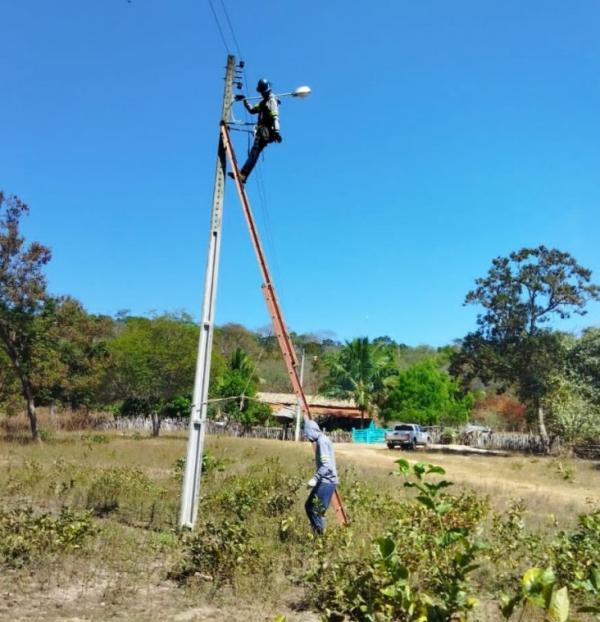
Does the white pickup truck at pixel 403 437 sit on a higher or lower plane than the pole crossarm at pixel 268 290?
lower

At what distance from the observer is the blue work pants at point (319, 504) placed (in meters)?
7.43

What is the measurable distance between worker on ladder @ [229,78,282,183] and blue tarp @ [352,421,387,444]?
37.8 metres

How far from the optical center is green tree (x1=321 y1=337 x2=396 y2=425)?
46.0m

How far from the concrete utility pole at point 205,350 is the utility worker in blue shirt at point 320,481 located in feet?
5.01

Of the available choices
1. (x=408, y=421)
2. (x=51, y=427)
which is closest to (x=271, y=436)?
(x=408, y=421)

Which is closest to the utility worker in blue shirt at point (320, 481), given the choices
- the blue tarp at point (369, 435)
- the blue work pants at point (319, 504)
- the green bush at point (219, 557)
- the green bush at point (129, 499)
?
the blue work pants at point (319, 504)

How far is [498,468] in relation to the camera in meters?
23.7

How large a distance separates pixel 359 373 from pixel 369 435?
4.78 m

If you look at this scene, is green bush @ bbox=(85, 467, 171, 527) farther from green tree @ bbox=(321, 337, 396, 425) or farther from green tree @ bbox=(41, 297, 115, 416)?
green tree @ bbox=(321, 337, 396, 425)

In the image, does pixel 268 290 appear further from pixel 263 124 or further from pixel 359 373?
pixel 359 373

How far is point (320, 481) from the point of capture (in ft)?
25.4

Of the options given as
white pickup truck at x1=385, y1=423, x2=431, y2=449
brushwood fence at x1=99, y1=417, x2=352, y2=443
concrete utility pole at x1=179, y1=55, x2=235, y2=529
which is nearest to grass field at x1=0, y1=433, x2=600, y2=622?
concrete utility pole at x1=179, y1=55, x2=235, y2=529

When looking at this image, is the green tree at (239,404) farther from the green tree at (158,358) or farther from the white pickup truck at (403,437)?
the white pickup truck at (403,437)

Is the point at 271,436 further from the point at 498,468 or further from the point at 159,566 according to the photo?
the point at 159,566
